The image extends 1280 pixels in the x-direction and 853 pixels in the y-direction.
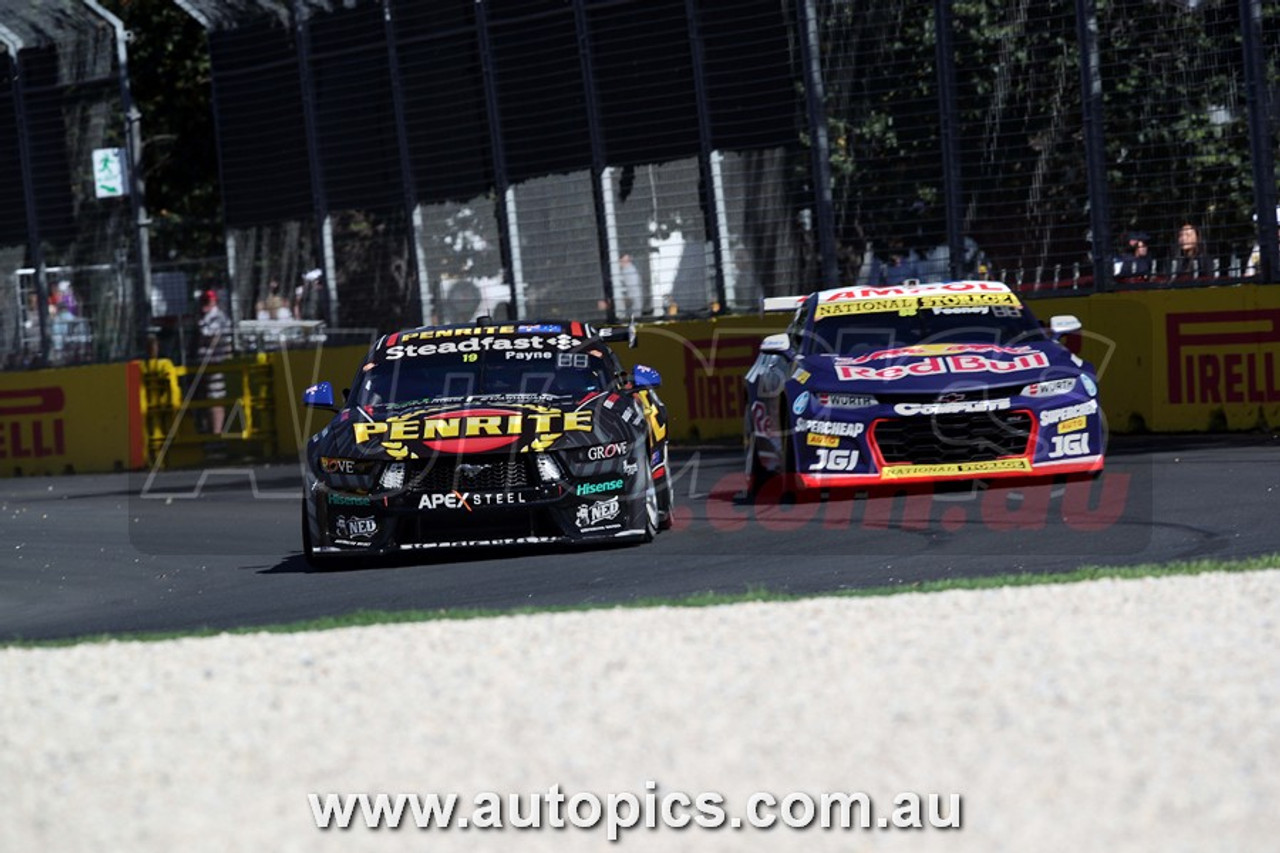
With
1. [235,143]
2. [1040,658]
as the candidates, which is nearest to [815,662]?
[1040,658]

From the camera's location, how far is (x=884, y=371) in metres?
13.7

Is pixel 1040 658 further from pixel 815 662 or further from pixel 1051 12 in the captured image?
pixel 1051 12

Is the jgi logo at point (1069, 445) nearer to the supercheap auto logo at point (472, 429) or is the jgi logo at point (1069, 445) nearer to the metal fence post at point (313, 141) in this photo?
the supercheap auto logo at point (472, 429)

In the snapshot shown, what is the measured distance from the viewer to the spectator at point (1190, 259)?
17.9m

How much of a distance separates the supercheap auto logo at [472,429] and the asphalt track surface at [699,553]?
66cm

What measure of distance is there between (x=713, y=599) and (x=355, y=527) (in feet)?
10.4

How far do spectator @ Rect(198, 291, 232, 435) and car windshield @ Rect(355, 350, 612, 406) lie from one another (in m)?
12.3

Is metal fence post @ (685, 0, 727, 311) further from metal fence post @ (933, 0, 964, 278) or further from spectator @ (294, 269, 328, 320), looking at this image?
spectator @ (294, 269, 328, 320)

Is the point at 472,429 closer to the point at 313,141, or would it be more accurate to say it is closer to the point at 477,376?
the point at 477,376

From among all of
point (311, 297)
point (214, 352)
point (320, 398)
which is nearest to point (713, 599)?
point (320, 398)

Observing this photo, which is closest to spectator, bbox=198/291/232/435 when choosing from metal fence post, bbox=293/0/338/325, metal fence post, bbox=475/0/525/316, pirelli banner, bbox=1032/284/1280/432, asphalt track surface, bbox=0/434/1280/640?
metal fence post, bbox=293/0/338/325

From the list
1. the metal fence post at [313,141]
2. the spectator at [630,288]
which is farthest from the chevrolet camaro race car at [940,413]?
the metal fence post at [313,141]

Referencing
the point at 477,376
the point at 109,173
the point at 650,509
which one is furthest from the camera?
the point at 109,173

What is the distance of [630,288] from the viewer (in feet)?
73.3
